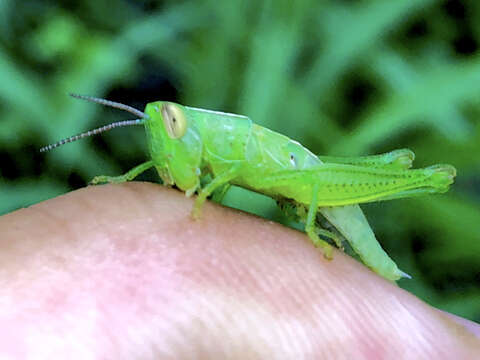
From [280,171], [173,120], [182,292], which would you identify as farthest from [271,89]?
[182,292]

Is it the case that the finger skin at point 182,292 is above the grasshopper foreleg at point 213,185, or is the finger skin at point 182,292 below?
below

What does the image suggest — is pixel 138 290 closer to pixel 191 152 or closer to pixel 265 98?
pixel 191 152

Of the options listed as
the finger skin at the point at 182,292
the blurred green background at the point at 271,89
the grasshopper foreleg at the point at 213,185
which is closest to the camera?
the finger skin at the point at 182,292

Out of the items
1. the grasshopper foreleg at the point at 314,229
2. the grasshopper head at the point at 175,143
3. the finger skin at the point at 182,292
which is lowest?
the finger skin at the point at 182,292

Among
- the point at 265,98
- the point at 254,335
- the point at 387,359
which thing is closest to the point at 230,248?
the point at 254,335

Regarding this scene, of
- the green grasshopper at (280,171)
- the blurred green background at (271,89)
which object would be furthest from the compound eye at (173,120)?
the blurred green background at (271,89)

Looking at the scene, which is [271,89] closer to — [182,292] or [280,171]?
[280,171]

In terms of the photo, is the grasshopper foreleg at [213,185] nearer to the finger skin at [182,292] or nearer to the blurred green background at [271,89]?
the finger skin at [182,292]
